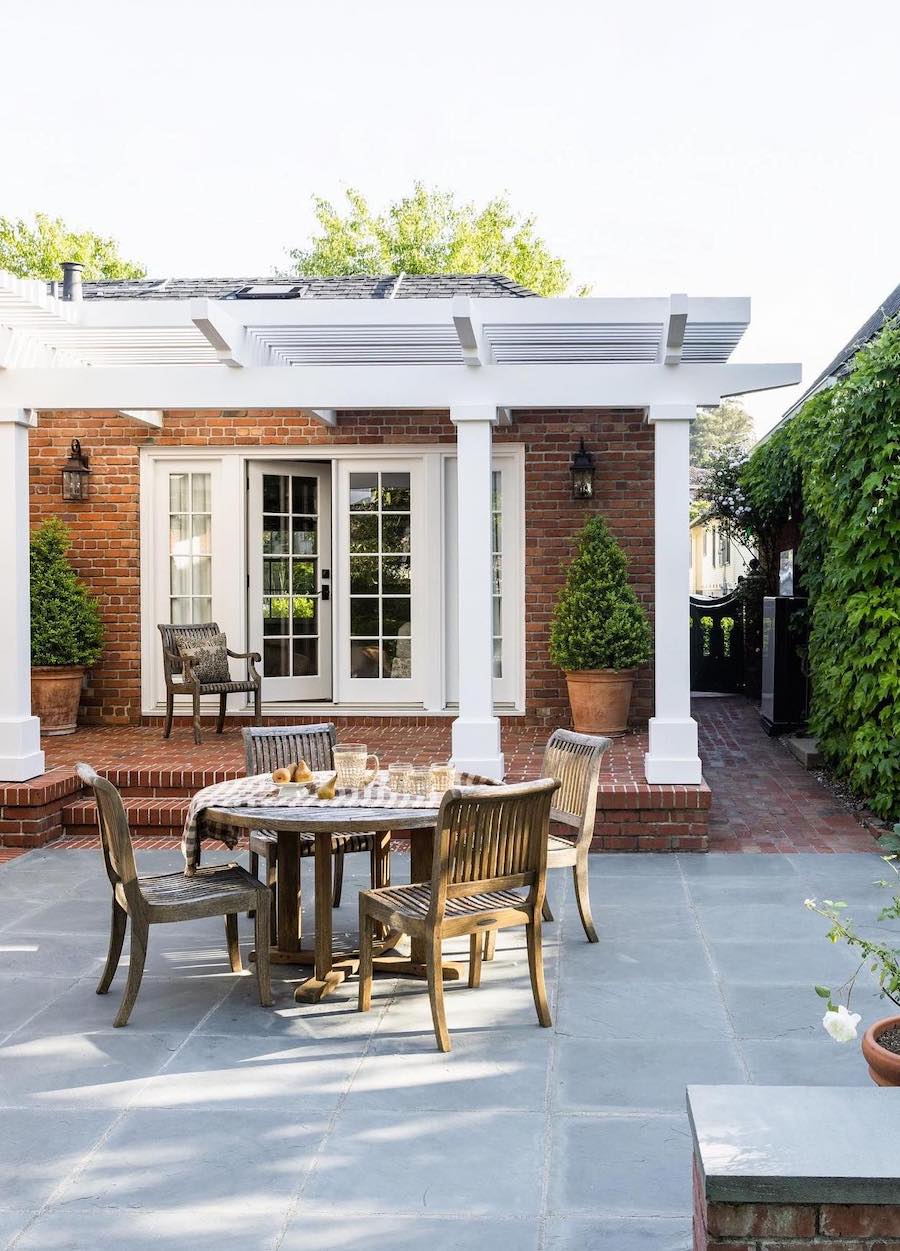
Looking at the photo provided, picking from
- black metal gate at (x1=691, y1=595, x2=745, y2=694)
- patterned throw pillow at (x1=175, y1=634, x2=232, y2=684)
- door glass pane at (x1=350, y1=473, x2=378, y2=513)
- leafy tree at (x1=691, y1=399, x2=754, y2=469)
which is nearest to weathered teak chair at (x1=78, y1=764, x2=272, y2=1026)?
patterned throw pillow at (x1=175, y1=634, x2=232, y2=684)

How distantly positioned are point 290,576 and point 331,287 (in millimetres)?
2523

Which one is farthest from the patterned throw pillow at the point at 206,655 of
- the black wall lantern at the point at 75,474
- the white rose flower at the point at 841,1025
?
the white rose flower at the point at 841,1025

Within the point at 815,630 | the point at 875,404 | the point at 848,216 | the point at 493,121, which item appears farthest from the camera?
the point at 848,216

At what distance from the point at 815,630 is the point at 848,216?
107 ft

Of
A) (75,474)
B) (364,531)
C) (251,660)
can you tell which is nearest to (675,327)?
(364,531)

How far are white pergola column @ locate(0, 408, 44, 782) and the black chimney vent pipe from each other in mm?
836

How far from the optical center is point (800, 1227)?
2088mm

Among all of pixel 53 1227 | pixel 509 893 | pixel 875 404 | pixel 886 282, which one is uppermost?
pixel 886 282

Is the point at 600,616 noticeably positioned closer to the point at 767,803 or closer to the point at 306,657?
the point at 767,803

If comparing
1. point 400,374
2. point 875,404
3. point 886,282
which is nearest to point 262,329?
point 400,374

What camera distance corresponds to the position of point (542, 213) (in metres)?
36.5

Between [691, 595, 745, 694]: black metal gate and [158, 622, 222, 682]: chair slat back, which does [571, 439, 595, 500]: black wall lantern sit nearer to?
[158, 622, 222, 682]: chair slat back

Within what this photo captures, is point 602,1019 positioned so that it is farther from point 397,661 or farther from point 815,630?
point 397,661

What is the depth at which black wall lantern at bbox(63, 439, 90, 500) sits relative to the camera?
1044 cm
